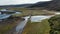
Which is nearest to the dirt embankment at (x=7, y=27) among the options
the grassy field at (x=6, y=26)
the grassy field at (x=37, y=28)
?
the grassy field at (x=6, y=26)

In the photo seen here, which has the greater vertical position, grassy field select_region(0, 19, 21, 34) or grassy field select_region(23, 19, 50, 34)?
grassy field select_region(0, 19, 21, 34)

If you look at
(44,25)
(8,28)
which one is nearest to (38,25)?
(44,25)

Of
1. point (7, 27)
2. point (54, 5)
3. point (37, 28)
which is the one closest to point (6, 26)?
point (7, 27)

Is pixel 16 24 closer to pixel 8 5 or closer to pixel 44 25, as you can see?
pixel 44 25

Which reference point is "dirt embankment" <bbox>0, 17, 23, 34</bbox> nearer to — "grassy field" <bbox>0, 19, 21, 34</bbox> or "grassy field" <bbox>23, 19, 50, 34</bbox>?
"grassy field" <bbox>0, 19, 21, 34</bbox>

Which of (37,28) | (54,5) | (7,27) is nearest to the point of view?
(7,27)

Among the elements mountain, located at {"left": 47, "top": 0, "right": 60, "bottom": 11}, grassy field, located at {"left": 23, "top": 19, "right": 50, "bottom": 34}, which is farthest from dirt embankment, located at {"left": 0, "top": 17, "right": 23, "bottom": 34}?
mountain, located at {"left": 47, "top": 0, "right": 60, "bottom": 11}

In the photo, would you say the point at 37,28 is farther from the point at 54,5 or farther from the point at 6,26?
the point at 54,5

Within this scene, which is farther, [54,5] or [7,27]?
[54,5]

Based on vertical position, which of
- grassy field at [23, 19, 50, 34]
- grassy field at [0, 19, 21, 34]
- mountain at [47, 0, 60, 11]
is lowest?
mountain at [47, 0, 60, 11]
